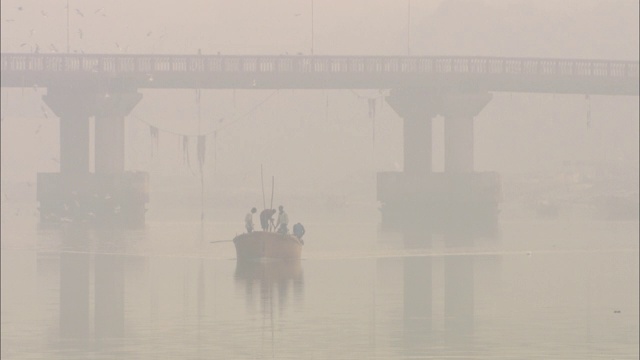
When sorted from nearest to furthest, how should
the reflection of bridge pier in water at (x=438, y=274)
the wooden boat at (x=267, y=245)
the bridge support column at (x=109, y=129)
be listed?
the reflection of bridge pier in water at (x=438, y=274) → the wooden boat at (x=267, y=245) → the bridge support column at (x=109, y=129)

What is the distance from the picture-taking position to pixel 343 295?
224ft

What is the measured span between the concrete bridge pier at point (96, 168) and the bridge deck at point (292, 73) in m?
2.05

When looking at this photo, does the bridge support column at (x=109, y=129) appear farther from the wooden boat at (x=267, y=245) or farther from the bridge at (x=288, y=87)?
the wooden boat at (x=267, y=245)

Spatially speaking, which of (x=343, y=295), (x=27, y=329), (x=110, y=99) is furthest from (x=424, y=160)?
(x=27, y=329)

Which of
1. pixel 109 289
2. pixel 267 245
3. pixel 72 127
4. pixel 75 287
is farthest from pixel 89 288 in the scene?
pixel 72 127

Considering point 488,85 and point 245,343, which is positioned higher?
point 488,85

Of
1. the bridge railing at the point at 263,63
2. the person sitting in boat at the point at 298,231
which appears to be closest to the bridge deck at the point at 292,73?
the bridge railing at the point at 263,63

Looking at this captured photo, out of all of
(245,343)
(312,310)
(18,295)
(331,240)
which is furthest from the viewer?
(331,240)

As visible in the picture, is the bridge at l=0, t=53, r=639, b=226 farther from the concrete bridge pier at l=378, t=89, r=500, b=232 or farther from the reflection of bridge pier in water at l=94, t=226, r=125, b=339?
the reflection of bridge pier in water at l=94, t=226, r=125, b=339

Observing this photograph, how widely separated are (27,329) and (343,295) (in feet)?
56.5

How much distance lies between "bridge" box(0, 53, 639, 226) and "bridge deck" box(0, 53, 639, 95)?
0.30 ft

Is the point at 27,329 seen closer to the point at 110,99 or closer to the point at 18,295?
the point at 18,295

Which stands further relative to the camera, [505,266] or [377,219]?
[377,219]

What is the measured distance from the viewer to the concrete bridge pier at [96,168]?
152750mm
